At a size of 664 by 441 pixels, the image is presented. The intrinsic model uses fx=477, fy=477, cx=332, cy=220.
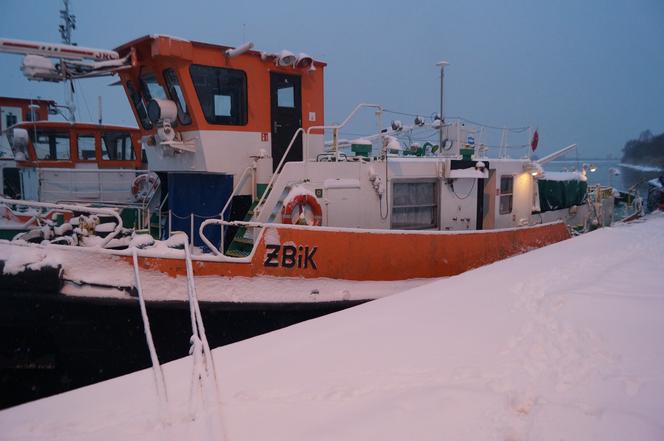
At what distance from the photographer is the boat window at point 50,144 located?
38.9ft

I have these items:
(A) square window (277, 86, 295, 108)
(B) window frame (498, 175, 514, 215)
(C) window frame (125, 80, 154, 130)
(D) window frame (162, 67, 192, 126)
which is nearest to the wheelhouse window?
(D) window frame (162, 67, 192, 126)

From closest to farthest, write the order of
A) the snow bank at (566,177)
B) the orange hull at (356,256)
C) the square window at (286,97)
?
the orange hull at (356,256) < the square window at (286,97) < the snow bank at (566,177)

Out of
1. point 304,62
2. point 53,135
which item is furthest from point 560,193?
point 53,135

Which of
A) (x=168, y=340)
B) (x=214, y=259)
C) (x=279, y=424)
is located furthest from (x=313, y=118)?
(x=279, y=424)

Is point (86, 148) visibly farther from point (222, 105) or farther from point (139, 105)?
point (222, 105)

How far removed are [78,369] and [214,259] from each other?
5.04 ft

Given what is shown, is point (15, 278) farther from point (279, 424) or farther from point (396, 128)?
point (396, 128)

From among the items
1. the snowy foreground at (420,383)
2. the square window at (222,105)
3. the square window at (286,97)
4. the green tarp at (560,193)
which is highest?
the square window at (286,97)

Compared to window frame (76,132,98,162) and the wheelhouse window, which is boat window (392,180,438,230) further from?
window frame (76,132,98,162)

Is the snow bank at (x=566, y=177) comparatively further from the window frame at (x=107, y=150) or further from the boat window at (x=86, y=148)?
the boat window at (x=86, y=148)

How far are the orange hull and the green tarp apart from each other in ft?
12.9

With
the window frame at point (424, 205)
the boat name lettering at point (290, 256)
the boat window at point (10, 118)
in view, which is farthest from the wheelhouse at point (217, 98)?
the boat window at point (10, 118)

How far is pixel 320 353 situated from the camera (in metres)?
3.71

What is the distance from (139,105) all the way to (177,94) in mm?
1145
